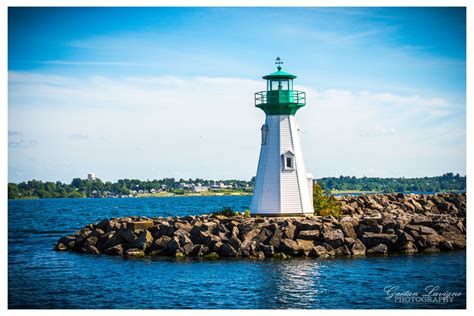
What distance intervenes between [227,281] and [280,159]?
1000 cm

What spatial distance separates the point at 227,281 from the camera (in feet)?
88.0

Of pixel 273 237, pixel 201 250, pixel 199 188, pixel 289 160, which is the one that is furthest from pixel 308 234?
pixel 199 188

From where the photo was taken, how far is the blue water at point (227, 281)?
24.0m

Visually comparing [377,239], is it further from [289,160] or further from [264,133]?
[264,133]

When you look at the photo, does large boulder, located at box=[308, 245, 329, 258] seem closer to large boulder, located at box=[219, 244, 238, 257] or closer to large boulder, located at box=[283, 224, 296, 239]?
large boulder, located at box=[283, 224, 296, 239]

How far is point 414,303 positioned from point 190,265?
406 inches

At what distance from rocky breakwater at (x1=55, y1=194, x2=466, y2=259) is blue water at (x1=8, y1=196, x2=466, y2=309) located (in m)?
0.97

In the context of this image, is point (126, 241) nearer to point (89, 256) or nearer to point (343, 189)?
point (89, 256)

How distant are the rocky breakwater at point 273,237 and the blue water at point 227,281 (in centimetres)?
97

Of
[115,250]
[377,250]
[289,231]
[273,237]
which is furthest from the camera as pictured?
[115,250]

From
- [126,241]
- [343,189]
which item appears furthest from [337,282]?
[343,189]

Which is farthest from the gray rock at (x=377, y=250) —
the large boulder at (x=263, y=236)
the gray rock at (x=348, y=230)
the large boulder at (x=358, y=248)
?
the large boulder at (x=263, y=236)

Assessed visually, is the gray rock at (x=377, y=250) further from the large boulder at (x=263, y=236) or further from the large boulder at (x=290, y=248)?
the large boulder at (x=263, y=236)

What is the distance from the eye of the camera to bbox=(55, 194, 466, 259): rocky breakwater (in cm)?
3198
